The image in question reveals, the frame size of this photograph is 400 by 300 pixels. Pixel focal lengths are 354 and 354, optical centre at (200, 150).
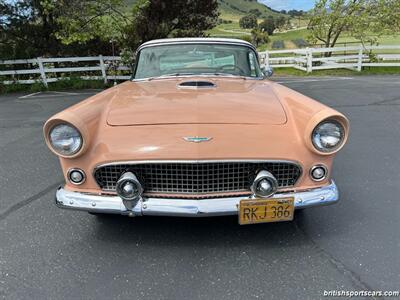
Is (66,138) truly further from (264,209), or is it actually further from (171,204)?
(264,209)

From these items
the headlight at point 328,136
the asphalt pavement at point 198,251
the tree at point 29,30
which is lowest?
the asphalt pavement at point 198,251

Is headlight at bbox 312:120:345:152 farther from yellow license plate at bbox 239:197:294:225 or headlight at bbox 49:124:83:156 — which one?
headlight at bbox 49:124:83:156

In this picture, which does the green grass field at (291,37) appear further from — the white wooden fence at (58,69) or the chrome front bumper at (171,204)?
the chrome front bumper at (171,204)

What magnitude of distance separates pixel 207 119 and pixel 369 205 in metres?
1.77

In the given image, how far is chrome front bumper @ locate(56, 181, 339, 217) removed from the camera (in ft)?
7.51

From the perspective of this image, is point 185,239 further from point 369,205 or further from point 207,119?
point 369,205

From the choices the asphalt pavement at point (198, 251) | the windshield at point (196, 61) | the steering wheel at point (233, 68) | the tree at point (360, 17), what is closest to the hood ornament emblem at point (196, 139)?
the asphalt pavement at point (198, 251)

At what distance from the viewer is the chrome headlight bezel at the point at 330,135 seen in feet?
7.89

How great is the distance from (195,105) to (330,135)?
3.22 feet

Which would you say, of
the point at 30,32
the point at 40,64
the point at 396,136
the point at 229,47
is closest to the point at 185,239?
the point at 229,47

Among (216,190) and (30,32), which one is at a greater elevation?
(30,32)

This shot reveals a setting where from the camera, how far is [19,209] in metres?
3.20

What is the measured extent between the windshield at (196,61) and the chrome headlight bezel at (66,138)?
1.48 m

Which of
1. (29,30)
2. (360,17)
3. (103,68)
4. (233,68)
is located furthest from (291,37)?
(233,68)
